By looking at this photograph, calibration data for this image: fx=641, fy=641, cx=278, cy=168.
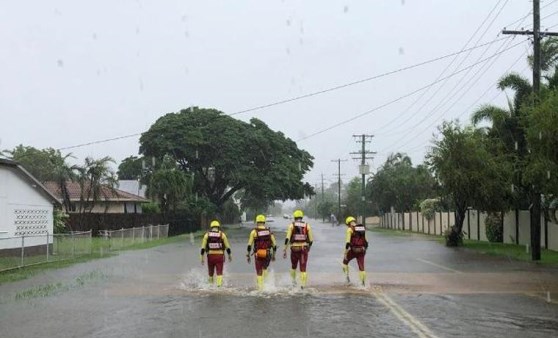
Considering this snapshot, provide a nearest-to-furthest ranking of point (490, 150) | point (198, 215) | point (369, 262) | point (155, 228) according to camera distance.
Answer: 1. point (369, 262)
2. point (490, 150)
3. point (155, 228)
4. point (198, 215)

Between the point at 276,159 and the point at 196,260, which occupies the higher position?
the point at 276,159

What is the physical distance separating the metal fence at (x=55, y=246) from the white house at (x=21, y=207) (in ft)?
0.29

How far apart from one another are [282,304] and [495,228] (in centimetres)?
2629

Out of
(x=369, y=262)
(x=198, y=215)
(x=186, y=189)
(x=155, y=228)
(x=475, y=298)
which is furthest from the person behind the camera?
(x=198, y=215)

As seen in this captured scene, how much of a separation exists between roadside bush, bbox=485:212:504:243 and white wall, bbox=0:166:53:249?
22904mm

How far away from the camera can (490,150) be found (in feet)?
102

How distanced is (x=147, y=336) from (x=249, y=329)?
145 cm

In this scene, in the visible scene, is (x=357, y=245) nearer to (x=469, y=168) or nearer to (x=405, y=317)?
(x=405, y=317)

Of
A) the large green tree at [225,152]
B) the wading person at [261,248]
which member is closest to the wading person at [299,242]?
the wading person at [261,248]

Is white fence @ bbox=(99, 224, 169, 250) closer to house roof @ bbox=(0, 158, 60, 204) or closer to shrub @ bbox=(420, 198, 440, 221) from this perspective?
house roof @ bbox=(0, 158, 60, 204)

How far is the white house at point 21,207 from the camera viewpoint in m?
25.0

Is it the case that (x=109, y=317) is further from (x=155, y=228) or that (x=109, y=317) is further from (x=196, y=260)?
(x=155, y=228)

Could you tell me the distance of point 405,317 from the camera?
1028 centimetres

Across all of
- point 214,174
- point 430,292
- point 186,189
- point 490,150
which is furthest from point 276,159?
point 430,292
